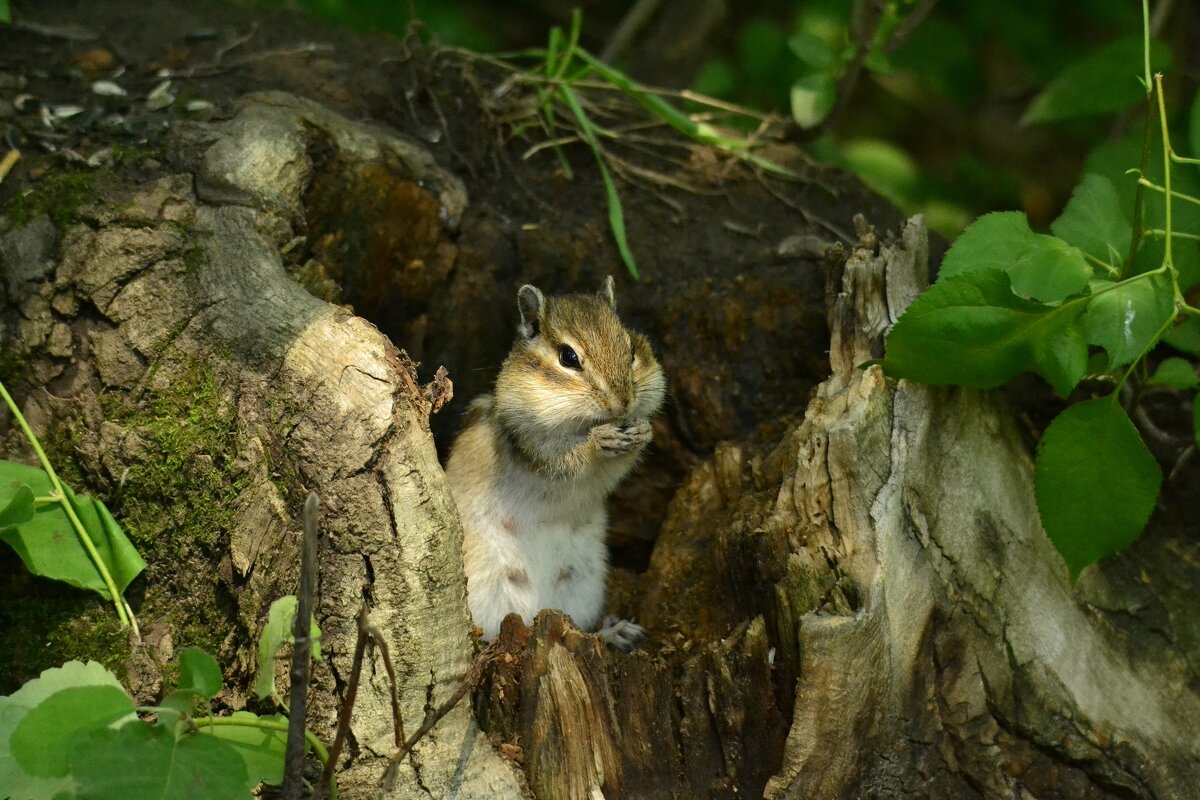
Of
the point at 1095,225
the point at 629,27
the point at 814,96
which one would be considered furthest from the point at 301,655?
the point at 629,27

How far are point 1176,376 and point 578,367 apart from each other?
175 centimetres

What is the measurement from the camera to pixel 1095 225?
3.11 meters

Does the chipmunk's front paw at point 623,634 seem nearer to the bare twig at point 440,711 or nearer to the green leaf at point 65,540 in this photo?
the bare twig at point 440,711

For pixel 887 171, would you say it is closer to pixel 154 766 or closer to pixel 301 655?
pixel 301 655

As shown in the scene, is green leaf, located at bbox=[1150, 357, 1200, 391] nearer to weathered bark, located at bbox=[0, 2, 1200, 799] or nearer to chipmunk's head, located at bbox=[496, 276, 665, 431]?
weathered bark, located at bbox=[0, 2, 1200, 799]

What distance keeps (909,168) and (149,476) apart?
187 inches

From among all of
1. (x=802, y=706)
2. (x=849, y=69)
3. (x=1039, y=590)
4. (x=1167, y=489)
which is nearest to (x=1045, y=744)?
(x=1039, y=590)

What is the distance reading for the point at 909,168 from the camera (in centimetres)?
645

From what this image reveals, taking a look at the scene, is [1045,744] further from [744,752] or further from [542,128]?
[542,128]

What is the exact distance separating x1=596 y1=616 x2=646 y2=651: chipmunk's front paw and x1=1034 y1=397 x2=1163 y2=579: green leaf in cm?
136

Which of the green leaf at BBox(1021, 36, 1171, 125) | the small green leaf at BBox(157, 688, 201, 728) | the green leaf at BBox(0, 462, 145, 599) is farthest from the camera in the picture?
the green leaf at BBox(1021, 36, 1171, 125)

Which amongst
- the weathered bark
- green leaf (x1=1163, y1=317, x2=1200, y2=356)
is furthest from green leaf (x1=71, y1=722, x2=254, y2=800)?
green leaf (x1=1163, y1=317, x2=1200, y2=356)

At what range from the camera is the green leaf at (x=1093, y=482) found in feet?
9.22

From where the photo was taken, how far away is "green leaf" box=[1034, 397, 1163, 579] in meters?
2.81
